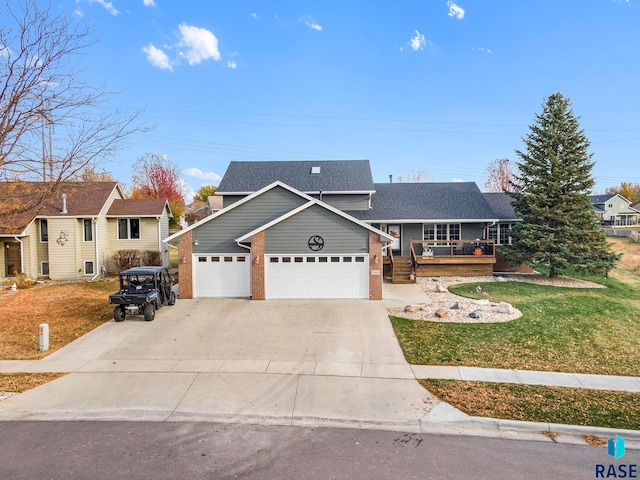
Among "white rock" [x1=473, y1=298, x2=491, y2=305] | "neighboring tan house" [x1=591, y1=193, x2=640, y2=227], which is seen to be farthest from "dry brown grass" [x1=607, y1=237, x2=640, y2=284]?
"neighboring tan house" [x1=591, y1=193, x2=640, y2=227]

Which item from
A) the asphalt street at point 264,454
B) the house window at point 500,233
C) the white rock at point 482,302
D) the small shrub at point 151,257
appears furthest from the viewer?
the house window at point 500,233

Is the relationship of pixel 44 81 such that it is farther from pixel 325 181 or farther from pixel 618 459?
pixel 325 181

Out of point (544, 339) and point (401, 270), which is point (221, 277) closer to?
point (401, 270)

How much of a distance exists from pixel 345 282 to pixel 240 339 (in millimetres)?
6593

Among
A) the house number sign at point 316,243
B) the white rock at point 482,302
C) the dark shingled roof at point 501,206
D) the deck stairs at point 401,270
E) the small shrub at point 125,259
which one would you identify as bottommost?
the white rock at point 482,302

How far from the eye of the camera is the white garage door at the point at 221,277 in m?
18.2

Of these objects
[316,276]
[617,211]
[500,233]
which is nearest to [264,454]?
[316,276]

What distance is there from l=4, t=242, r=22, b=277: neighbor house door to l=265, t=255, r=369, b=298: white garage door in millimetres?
16577

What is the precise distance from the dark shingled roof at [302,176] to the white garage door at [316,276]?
27.9ft

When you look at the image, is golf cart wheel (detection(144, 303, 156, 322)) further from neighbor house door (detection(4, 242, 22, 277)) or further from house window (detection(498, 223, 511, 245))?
house window (detection(498, 223, 511, 245))

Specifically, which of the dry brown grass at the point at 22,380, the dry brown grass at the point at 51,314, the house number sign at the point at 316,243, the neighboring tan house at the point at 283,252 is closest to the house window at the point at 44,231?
the dry brown grass at the point at 51,314

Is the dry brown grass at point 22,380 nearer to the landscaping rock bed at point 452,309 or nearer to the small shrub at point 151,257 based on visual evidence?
the landscaping rock bed at point 452,309

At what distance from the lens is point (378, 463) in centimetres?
584

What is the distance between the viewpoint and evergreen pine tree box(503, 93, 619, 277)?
21875 millimetres
